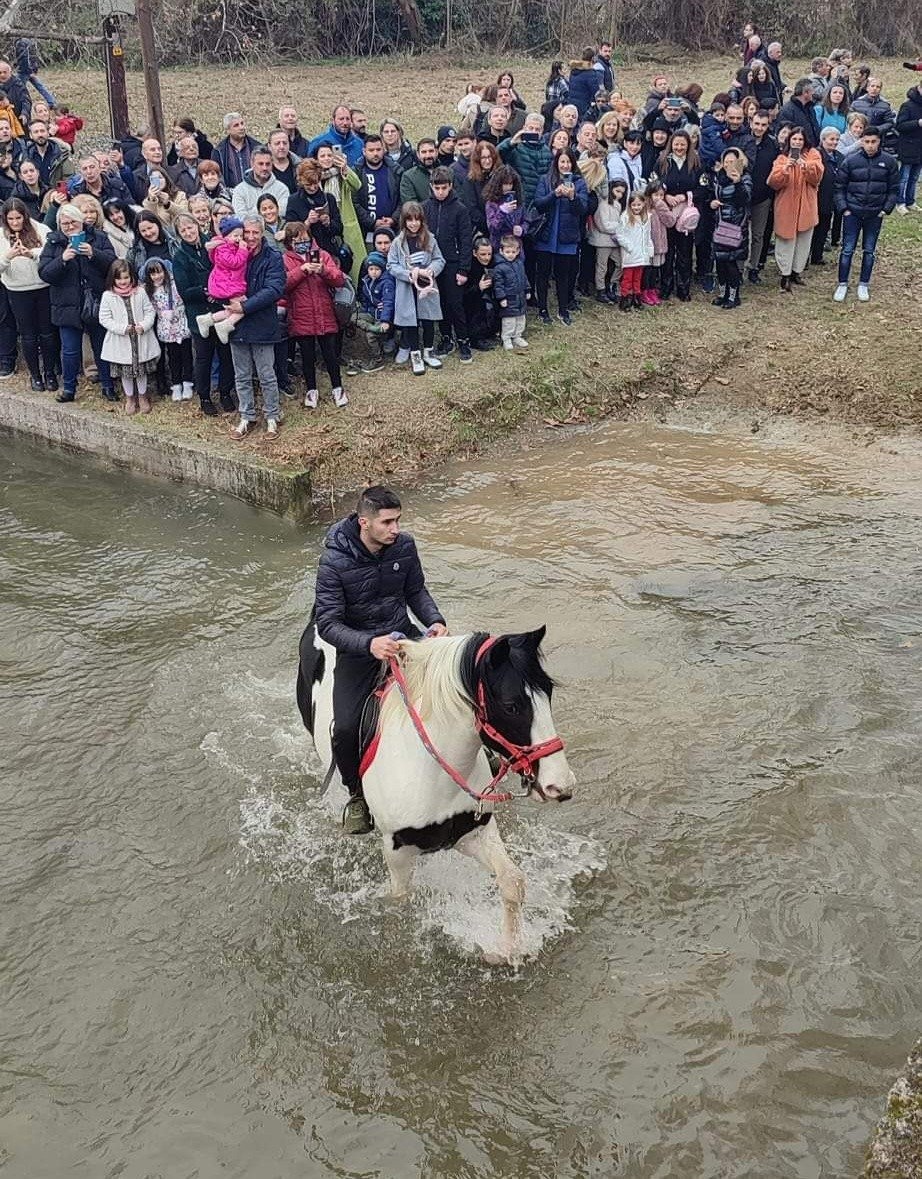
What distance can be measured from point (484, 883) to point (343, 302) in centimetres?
685

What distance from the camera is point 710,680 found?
7.19 meters

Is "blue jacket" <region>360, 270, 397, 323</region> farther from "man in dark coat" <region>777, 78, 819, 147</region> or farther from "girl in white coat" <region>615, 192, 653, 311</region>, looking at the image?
"man in dark coat" <region>777, 78, 819, 147</region>

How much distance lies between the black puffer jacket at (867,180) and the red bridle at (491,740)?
10.7 metres

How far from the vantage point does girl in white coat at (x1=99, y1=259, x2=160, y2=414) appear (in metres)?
10.2

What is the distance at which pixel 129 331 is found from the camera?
405 inches

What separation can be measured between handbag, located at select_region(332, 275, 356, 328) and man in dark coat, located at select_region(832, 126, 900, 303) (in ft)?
21.4

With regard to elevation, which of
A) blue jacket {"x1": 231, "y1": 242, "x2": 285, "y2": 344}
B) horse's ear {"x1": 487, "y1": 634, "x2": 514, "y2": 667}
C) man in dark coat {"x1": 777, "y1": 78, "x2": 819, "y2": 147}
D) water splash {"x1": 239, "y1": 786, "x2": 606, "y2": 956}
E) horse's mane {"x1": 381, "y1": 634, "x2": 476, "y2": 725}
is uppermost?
man in dark coat {"x1": 777, "y1": 78, "x2": 819, "y2": 147}

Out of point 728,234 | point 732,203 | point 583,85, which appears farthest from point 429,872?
point 583,85

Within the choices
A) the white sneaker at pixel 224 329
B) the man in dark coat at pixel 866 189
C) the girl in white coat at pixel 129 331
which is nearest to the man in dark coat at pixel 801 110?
the man in dark coat at pixel 866 189

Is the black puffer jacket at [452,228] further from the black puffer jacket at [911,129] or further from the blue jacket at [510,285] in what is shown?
the black puffer jacket at [911,129]

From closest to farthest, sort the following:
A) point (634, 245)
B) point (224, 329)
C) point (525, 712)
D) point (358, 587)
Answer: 1. point (525, 712)
2. point (358, 587)
3. point (224, 329)
4. point (634, 245)

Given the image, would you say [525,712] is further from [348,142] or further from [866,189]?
[866,189]

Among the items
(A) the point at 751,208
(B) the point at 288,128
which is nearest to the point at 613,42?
(A) the point at 751,208

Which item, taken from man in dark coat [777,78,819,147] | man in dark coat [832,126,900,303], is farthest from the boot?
man in dark coat [777,78,819,147]
